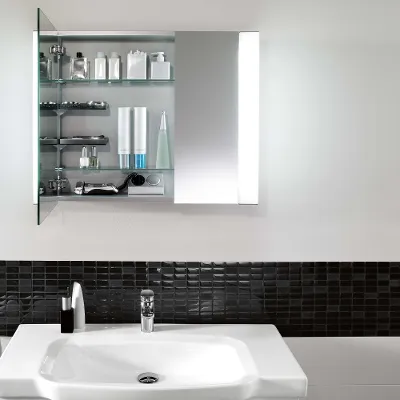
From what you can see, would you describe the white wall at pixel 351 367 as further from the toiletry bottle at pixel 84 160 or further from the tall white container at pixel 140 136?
the toiletry bottle at pixel 84 160

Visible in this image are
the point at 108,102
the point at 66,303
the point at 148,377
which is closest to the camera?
the point at 148,377

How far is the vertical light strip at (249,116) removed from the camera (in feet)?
6.79

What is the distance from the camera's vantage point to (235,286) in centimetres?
217

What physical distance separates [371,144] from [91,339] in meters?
1.11

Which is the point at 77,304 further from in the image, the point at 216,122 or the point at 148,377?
the point at 216,122

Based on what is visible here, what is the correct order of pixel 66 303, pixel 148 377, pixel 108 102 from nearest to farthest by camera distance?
1. pixel 148 377
2. pixel 66 303
3. pixel 108 102

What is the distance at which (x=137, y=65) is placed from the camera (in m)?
2.08

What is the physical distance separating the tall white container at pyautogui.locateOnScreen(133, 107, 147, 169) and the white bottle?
0.15 m

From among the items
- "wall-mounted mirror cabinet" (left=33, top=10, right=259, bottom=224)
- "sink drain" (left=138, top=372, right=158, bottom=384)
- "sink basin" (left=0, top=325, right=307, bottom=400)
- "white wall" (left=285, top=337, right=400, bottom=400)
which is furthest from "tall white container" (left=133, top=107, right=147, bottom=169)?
"white wall" (left=285, top=337, right=400, bottom=400)

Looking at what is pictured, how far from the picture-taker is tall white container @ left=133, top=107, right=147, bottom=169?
6.84 ft

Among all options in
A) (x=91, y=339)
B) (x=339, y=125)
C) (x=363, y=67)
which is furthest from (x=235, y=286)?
(x=363, y=67)

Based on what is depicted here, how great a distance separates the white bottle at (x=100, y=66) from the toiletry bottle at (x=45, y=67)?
150 mm

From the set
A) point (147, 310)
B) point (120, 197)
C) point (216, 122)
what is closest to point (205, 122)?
point (216, 122)

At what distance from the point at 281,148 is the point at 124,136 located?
520 mm
